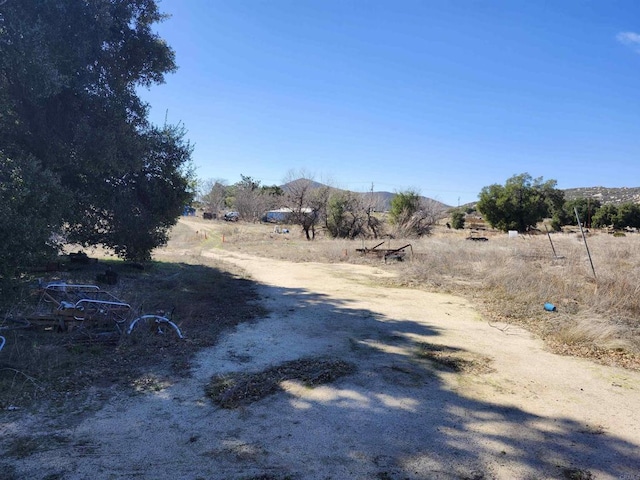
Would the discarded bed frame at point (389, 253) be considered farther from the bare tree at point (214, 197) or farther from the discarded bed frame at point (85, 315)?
the bare tree at point (214, 197)

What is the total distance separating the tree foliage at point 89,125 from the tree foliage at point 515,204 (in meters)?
36.0

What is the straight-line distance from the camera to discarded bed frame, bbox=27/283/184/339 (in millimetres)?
6266

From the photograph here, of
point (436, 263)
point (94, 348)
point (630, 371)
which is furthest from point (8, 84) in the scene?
point (436, 263)

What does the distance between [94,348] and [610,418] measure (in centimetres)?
653

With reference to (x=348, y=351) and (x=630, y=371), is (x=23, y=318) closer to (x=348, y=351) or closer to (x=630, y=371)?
(x=348, y=351)

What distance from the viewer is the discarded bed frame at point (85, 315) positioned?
20.6 ft

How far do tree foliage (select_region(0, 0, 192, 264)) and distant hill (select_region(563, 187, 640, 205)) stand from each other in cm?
7518

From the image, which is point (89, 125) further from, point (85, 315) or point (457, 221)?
point (457, 221)

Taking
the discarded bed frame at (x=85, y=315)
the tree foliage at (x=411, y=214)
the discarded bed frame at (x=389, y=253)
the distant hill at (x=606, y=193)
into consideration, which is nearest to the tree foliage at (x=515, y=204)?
the tree foliage at (x=411, y=214)

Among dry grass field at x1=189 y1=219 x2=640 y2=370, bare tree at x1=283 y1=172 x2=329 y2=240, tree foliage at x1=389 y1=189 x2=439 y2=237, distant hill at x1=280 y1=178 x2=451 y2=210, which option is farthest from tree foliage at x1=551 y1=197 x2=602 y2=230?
dry grass field at x1=189 y1=219 x2=640 y2=370

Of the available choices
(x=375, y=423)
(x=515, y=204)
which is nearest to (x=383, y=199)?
(x=515, y=204)

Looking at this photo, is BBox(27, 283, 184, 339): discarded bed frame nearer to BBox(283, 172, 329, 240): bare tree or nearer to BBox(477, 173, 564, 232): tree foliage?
BBox(283, 172, 329, 240): bare tree

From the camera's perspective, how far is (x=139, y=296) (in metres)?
9.57

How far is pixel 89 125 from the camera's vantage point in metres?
8.85
